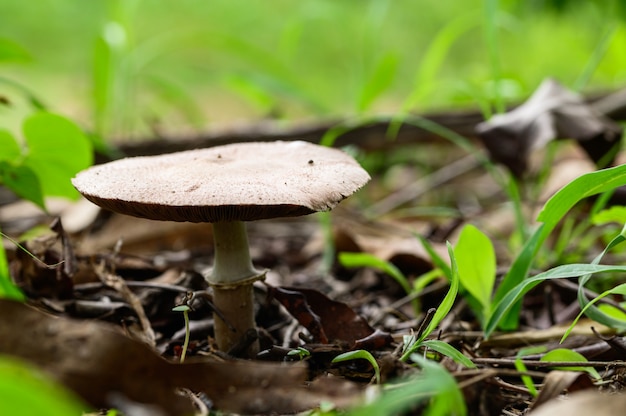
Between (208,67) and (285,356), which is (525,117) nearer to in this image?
(285,356)

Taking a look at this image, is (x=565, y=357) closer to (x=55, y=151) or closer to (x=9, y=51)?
(x=55, y=151)

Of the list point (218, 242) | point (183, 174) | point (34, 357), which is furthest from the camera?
point (218, 242)

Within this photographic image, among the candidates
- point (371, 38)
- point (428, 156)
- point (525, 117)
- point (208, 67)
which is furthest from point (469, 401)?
point (208, 67)

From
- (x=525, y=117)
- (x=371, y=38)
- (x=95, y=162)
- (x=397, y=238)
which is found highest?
(x=371, y=38)

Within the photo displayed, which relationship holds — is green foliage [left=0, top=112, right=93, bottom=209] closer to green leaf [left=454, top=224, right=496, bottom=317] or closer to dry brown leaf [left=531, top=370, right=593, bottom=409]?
green leaf [left=454, top=224, right=496, bottom=317]

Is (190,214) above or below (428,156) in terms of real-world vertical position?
above
